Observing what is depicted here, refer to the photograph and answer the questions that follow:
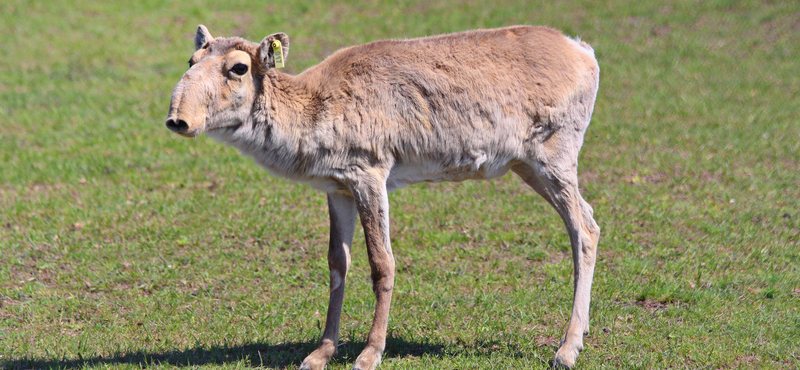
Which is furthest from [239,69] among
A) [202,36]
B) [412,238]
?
[412,238]

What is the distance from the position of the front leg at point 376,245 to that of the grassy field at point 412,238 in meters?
0.23

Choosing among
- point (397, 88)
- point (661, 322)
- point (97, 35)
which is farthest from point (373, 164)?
point (97, 35)

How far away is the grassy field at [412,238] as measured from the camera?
18.6ft

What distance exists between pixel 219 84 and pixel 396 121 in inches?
47.8

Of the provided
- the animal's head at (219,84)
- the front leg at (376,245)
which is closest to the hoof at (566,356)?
the front leg at (376,245)

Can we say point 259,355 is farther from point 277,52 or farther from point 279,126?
point 277,52

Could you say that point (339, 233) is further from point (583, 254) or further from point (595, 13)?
point (595, 13)

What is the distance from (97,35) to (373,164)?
11.7 m

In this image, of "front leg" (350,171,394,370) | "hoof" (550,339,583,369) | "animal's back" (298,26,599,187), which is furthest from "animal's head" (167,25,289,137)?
"hoof" (550,339,583,369)

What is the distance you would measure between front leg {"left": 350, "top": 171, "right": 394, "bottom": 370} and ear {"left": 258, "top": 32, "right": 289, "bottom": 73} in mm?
951

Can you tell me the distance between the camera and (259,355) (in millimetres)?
5387

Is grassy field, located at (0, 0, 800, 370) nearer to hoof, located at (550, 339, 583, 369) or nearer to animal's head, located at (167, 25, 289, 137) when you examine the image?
hoof, located at (550, 339, 583, 369)

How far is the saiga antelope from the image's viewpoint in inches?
199

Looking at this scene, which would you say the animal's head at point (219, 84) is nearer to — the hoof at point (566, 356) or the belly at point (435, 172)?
the belly at point (435, 172)
